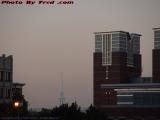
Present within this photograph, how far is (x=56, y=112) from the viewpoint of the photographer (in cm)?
9956

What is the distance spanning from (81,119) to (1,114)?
10510 millimetres

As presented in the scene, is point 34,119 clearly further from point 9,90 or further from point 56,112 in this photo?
point 9,90

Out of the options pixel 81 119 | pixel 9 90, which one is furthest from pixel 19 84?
pixel 81 119

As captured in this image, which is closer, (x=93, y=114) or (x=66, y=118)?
(x=66, y=118)

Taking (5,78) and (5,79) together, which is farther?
(5,78)

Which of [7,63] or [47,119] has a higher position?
[7,63]

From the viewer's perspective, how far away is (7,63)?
398 ft

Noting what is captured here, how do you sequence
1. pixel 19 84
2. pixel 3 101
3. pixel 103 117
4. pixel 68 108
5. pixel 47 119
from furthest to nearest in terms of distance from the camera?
pixel 19 84 → pixel 3 101 → pixel 103 117 → pixel 68 108 → pixel 47 119

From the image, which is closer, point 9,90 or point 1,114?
point 1,114

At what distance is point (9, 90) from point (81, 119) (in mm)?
29604

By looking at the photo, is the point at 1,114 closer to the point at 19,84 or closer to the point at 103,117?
the point at 103,117

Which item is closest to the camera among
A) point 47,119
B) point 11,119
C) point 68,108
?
point 11,119

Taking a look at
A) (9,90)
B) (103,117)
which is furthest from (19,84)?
(103,117)

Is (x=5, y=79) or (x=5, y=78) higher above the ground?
(x=5, y=78)
